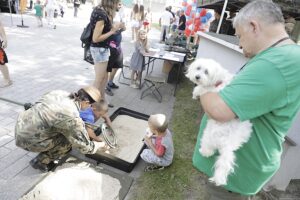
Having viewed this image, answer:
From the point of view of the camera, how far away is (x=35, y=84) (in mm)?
5426

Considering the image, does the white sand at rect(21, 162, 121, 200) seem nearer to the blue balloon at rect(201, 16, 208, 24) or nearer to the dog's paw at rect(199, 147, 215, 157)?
the dog's paw at rect(199, 147, 215, 157)

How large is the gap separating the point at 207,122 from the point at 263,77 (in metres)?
0.65

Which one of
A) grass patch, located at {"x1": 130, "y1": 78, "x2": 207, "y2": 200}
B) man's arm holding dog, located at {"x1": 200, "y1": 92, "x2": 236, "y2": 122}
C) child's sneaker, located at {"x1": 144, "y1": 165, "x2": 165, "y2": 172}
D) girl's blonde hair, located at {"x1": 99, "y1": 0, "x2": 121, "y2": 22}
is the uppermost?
girl's blonde hair, located at {"x1": 99, "y1": 0, "x2": 121, "y2": 22}

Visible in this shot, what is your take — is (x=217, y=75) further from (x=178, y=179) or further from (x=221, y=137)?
(x=178, y=179)

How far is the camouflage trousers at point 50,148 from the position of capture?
280 cm

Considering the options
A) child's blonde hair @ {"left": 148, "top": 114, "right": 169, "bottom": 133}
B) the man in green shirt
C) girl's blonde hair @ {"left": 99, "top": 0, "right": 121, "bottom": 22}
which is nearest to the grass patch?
child's blonde hair @ {"left": 148, "top": 114, "right": 169, "bottom": 133}

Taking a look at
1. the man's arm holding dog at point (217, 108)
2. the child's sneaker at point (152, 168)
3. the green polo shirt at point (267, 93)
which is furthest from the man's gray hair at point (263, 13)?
the child's sneaker at point (152, 168)

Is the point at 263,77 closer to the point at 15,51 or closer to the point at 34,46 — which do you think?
the point at 15,51

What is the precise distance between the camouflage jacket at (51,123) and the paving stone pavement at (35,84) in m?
0.48

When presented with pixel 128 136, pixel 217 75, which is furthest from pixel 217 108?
pixel 128 136

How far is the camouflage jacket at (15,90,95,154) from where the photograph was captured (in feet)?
8.44

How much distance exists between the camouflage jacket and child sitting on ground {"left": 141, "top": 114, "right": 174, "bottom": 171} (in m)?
0.86

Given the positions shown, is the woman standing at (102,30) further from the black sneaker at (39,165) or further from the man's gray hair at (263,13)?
the man's gray hair at (263,13)

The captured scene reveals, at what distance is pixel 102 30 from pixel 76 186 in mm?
2387
